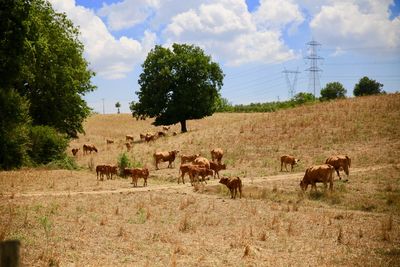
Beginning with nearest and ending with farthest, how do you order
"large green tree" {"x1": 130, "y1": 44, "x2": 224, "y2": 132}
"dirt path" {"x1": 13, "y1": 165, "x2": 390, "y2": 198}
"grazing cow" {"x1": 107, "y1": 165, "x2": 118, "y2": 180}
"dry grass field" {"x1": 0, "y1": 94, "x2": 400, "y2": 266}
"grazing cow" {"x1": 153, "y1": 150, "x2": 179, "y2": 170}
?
"dry grass field" {"x1": 0, "y1": 94, "x2": 400, "y2": 266}
"dirt path" {"x1": 13, "y1": 165, "x2": 390, "y2": 198}
"grazing cow" {"x1": 107, "y1": 165, "x2": 118, "y2": 180}
"grazing cow" {"x1": 153, "y1": 150, "x2": 179, "y2": 170}
"large green tree" {"x1": 130, "y1": 44, "x2": 224, "y2": 132}

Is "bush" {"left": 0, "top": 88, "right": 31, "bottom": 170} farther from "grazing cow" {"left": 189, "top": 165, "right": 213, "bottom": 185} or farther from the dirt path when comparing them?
"grazing cow" {"left": 189, "top": 165, "right": 213, "bottom": 185}

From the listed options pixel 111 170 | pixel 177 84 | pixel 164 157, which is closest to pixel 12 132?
pixel 111 170

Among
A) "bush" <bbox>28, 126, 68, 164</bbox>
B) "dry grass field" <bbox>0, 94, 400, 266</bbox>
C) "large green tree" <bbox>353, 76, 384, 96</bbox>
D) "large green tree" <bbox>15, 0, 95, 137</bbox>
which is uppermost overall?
"large green tree" <bbox>353, 76, 384, 96</bbox>

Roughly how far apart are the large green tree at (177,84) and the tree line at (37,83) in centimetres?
1626

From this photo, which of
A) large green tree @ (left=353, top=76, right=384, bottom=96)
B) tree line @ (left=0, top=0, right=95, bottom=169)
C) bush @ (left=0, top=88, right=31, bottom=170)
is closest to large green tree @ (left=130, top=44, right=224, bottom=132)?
tree line @ (left=0, top=0, right=95, bottom=169)

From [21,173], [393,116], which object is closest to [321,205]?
[21,173]

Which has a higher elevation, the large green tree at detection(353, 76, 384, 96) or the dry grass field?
the large green tree at detection(353, 76, 384, 96)

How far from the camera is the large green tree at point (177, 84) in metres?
63.6

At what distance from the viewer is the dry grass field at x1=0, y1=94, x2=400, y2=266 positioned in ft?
42.4

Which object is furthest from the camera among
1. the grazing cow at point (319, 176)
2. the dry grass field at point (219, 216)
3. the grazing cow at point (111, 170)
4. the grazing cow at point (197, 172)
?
the grazing cow at point (111, 170)

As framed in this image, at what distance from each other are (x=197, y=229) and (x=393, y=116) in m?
36.0

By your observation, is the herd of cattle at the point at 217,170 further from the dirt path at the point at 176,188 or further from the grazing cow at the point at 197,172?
the dirt path at the point at 176,188

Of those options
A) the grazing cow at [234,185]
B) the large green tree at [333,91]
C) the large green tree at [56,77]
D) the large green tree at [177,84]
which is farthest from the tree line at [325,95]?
the grazing cow at [234,185]

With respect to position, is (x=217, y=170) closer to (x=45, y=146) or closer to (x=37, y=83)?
(x=45, y=146)
